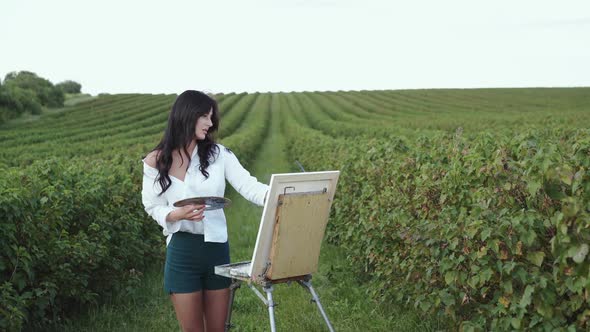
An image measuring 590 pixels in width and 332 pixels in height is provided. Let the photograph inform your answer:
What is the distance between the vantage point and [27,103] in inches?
2288

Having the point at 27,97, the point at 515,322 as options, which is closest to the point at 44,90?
the point at 27,97

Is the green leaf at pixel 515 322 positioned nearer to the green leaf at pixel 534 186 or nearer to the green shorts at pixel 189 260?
the green leaf at pixel 534 186

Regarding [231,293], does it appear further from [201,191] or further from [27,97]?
[27,97]

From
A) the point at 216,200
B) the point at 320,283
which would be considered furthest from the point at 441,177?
the point at 320,283

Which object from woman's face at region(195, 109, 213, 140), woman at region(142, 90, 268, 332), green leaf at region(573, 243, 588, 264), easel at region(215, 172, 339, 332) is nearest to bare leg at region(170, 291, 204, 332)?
woman at region(142, 90, 268, 332)

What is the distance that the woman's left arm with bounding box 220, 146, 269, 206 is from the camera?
436cm

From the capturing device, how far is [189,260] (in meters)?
4.36

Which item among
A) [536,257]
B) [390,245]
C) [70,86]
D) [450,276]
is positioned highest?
[536,257]

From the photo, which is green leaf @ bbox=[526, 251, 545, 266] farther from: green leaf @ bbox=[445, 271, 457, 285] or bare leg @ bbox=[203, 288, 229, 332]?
bare leg @ bbox=[203, 288, 229, 332]

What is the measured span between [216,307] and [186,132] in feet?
3.75

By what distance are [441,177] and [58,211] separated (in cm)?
331

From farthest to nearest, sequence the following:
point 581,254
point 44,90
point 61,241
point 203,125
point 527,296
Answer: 1. point 44,90
2. point 61,241
3. point 203,125
4. point 527,296
5. point 581,254

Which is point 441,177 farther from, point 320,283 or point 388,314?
point 320,283

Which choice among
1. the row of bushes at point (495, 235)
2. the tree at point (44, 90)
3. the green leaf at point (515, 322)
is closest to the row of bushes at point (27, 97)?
the tree at point (44, 90)
